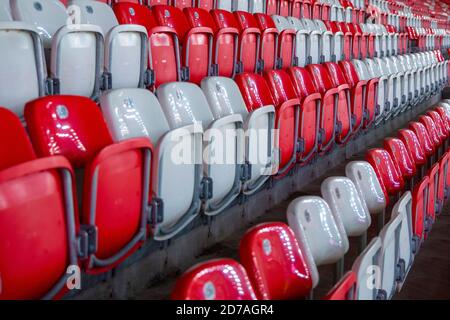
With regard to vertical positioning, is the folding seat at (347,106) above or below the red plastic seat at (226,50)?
below

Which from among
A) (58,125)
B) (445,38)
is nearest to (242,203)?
(58,125)

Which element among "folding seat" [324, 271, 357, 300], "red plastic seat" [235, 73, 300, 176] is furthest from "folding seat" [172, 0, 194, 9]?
"folding seat" [324, 271, 357, 300]

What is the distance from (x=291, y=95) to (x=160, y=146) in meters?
0.61

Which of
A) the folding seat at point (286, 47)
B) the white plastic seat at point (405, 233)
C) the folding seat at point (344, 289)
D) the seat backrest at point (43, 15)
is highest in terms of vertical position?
the seat backrest at point (43, 15)

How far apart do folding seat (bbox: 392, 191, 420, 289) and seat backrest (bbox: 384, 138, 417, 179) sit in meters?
0.28

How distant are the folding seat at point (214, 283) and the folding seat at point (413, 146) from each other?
0.83 metres

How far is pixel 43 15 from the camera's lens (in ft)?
2.93

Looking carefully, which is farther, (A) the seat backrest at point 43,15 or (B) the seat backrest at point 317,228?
(A) the seat backrest at point 43,15

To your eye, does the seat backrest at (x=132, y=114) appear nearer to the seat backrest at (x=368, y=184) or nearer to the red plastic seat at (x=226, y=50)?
the seat backrest at (x=368, y=184)

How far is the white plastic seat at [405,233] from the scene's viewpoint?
2.33 ft

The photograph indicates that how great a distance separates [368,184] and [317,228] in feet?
0.92

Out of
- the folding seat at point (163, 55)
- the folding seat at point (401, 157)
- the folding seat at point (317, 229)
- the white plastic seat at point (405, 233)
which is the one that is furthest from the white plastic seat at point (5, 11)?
the folding seat at point (401, 157)

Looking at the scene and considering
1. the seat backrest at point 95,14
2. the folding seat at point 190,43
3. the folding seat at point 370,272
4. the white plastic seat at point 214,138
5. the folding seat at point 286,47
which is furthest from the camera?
the folding seat at point 286,47
